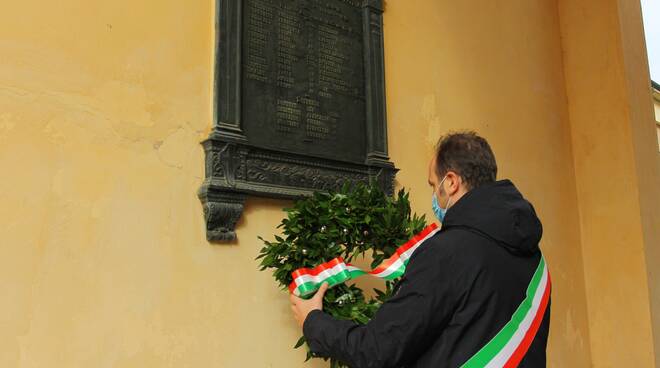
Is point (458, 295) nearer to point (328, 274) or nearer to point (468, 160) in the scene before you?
point (468, 160)

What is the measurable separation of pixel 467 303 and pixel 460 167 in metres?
0.44

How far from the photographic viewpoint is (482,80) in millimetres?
3957

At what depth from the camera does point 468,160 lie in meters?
1.85

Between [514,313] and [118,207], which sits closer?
[514,313]

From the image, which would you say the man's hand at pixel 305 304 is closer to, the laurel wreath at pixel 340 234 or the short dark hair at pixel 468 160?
the laurel wreath at pixel 340 234

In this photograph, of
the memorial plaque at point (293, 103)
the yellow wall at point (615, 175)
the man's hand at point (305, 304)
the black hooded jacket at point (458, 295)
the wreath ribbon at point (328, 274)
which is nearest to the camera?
the black hooded jacket at point (458, 295)

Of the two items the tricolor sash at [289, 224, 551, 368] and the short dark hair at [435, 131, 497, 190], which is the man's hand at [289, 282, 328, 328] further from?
the short dark hair at [435, 131, 497, 190]

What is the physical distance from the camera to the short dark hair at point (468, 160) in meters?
1.84

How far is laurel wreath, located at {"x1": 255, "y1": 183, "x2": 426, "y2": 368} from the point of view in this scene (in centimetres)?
219

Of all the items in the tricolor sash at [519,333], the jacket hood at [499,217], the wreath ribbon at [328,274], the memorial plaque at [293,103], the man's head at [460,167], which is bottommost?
the tricolor sash at [519,333]

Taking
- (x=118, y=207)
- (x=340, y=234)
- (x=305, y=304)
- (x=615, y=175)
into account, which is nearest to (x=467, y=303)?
(x=305, y=304)

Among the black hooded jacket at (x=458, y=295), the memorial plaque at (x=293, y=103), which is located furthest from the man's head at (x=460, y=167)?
the memorial plaque at (x=293, y=103)

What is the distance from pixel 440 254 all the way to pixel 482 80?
2.57 metres

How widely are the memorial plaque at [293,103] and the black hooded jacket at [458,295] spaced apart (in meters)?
1.03
